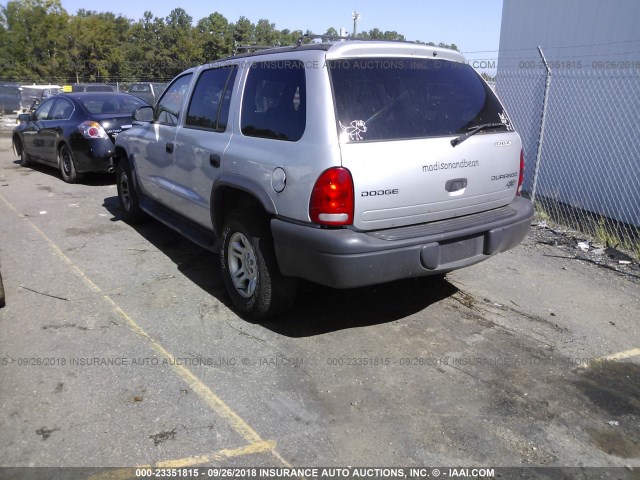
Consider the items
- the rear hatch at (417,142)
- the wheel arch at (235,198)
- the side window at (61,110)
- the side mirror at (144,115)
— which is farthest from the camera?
the side window at (61,110)

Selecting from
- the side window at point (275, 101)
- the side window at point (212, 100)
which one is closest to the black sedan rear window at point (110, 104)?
the side window at point (212, 100)

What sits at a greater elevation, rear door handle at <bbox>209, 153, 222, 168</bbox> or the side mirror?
the side mirror

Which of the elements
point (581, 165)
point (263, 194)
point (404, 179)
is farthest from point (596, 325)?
point (581, 165)

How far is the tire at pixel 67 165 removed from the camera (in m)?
9.20

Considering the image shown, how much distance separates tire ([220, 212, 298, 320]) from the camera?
382 centimetres

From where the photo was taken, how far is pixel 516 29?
30.3 ft

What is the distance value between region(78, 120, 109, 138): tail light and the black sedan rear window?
0.40 meters

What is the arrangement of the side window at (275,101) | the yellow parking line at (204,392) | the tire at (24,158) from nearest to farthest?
the yellow parking line at (204,392), the side window at (275,101), the tire at (24,158)

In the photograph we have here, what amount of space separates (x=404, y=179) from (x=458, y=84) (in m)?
1.08

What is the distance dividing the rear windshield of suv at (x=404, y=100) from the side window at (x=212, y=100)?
1236 millimetres

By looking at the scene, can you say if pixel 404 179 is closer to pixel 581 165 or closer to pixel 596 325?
pixel 596 325

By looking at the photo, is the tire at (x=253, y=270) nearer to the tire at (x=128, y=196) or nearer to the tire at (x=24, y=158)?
the tire at (x=128, y=196)

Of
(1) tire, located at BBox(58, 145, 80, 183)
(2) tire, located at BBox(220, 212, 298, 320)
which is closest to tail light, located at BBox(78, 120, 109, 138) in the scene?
(1) tire, located at BBox(58, 145, 80, 183)

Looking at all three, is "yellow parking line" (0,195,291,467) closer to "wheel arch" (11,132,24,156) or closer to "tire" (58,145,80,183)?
"tire" (58,145,80,183)
